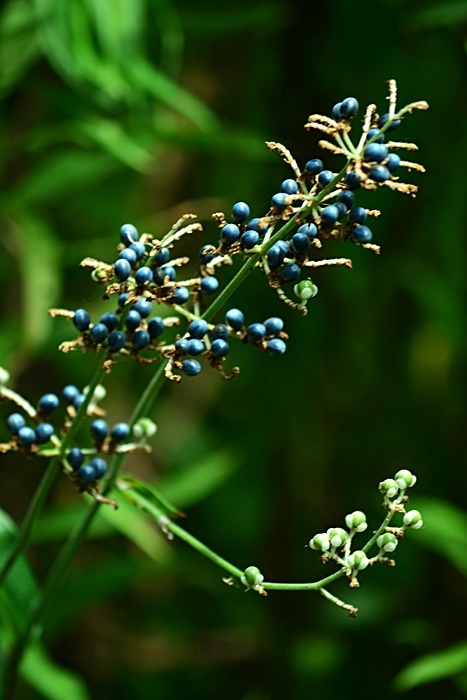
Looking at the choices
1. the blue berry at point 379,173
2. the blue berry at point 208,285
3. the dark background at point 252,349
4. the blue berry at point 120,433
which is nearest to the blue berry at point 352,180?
the blue berry at point 379,173

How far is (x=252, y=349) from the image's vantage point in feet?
5.09

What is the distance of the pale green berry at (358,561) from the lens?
2.00ft

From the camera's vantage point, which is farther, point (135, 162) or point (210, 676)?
point (210, 676)

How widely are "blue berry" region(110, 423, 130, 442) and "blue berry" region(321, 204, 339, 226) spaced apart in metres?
0.21

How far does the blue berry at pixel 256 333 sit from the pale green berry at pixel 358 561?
0.47 ft

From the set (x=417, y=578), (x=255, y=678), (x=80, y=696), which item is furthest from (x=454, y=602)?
A: (x=80, y=696)

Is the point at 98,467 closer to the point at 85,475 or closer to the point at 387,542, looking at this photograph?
the point at 85,475

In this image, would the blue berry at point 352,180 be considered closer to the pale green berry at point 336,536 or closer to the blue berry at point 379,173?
the blue berry at point 379,173

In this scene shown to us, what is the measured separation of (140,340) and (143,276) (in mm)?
52

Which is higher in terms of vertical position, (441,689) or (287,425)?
(287,425)

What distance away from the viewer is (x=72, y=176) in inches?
52.7

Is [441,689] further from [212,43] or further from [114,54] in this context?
[212,43]

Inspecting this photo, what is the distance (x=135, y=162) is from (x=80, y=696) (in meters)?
0.61

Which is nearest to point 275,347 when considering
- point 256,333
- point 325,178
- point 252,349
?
point 256,333
